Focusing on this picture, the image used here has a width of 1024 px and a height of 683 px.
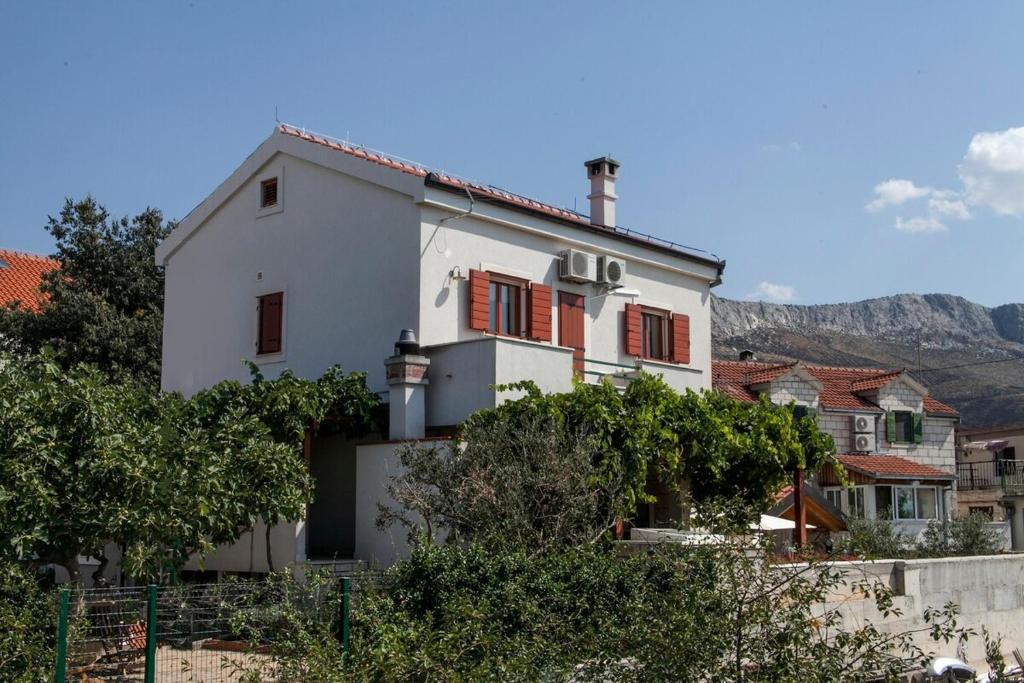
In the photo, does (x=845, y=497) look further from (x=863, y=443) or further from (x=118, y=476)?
(x=118, y=476)

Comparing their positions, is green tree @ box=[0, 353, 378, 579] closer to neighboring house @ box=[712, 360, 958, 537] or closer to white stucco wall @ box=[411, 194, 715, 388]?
white stucco wall @ box=[411, 194, 715, 388]

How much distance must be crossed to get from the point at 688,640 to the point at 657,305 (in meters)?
15.4

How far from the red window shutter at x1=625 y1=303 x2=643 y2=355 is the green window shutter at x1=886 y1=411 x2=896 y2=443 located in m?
18.9

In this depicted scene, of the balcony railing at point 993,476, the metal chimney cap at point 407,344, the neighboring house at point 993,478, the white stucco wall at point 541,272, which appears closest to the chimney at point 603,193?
the white stucco wall at point 541,272

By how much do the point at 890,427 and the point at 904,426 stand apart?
3.48 feet

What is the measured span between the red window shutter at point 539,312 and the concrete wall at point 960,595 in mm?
6800

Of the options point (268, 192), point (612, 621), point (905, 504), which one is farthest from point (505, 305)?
point (905, 504)

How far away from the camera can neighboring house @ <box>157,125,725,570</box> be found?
1739 centimetres

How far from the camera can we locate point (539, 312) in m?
20.2

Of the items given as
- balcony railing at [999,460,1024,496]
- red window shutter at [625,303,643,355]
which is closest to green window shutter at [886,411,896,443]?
balcony railing at [999,460,1024,496]

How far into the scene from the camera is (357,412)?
1759 centimetres

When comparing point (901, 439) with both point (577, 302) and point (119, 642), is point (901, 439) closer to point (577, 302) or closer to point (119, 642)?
point (577, 302)

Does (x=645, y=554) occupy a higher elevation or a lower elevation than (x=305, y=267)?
lower

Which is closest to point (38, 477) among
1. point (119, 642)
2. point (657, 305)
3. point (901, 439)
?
point (119, 642)
